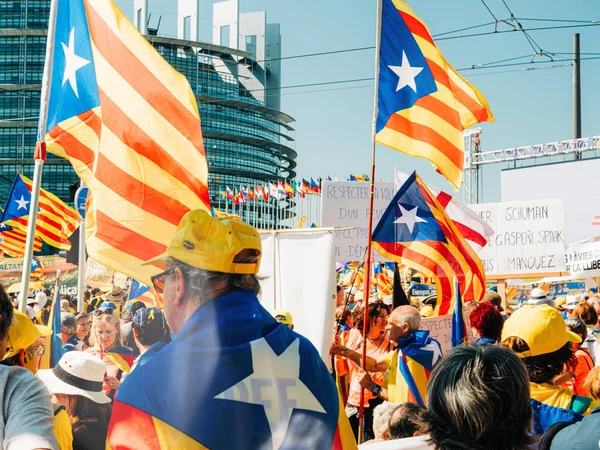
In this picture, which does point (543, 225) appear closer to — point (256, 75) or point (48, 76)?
point (48, 76)

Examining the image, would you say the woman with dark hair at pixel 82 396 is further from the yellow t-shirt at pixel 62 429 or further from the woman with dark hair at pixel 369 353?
the woman with dark hair at pixel 369 353

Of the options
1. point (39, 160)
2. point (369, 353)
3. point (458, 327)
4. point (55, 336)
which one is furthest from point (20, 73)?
point (458, 327)

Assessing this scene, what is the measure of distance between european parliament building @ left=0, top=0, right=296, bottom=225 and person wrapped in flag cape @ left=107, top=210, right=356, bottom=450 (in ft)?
205

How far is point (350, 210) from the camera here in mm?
7887

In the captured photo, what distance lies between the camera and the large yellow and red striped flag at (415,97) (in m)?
5.95

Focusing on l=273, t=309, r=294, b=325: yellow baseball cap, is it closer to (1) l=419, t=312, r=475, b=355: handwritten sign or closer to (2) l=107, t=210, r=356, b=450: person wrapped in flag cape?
(1) l=419, t=312, r=475, b=355: handwritten sign

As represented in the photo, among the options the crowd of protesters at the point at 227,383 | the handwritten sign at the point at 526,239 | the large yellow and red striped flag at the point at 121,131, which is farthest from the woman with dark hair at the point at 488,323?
the handwritten sign at the point at 526,239

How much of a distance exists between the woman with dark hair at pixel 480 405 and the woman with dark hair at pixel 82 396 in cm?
182

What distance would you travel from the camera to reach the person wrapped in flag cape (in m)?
1.89

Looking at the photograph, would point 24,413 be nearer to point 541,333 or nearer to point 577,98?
point 541,333

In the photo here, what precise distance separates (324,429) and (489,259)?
9.52 metres

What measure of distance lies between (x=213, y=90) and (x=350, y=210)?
79043mm

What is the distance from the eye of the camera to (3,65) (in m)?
77.3

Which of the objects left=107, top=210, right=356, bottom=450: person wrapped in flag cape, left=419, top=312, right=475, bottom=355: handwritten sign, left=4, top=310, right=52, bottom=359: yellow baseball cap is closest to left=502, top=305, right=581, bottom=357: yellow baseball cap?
left=107, top=210, right=356, bottom=450: person wrapped in flag cape
